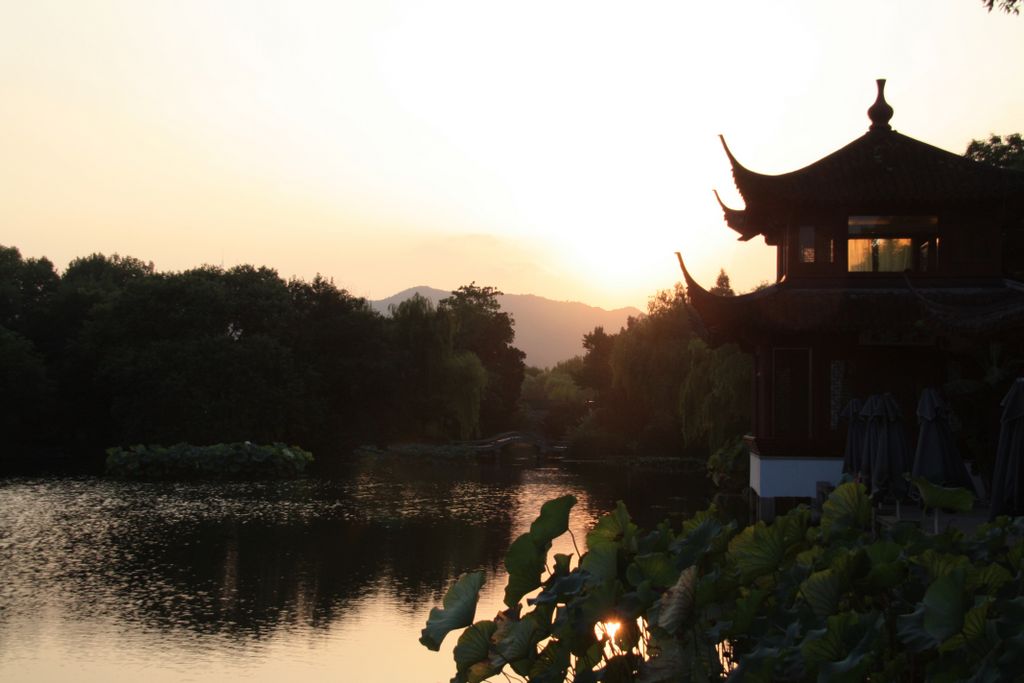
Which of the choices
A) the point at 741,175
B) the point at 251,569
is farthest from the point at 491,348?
the point at 251,569

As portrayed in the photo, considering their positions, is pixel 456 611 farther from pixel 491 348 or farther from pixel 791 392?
pixel 491 348

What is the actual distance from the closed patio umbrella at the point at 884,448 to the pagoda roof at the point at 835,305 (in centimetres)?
410

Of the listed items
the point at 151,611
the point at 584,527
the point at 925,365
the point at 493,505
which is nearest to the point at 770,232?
the point at 925,365

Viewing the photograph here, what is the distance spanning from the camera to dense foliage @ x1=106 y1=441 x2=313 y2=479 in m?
39.8

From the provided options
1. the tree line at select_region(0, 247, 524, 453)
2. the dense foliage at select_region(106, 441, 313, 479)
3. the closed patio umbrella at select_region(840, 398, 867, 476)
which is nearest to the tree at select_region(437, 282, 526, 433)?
the tree line at select_region(0, 247, 524, 453)

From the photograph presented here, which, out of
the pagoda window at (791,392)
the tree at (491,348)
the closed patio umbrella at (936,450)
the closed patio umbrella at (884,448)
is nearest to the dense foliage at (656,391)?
the tree at (491,348)

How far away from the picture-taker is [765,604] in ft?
15.5

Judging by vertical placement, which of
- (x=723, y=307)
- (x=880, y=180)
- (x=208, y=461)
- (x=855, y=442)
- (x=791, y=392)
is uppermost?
(x=880, y=180)

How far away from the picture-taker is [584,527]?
82.3ft

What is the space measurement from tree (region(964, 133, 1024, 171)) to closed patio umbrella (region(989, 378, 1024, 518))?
19.5m

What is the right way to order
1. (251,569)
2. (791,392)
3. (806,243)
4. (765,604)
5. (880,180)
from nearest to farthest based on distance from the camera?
(765,604) → (251,569) → (791,392) → (880,180) → (806,243)

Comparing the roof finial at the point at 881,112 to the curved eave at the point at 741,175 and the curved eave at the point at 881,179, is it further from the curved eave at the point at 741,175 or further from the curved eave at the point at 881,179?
the curved eave at the point at 741,175

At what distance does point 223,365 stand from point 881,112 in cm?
3405

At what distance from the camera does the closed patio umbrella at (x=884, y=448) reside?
51.9 ft
